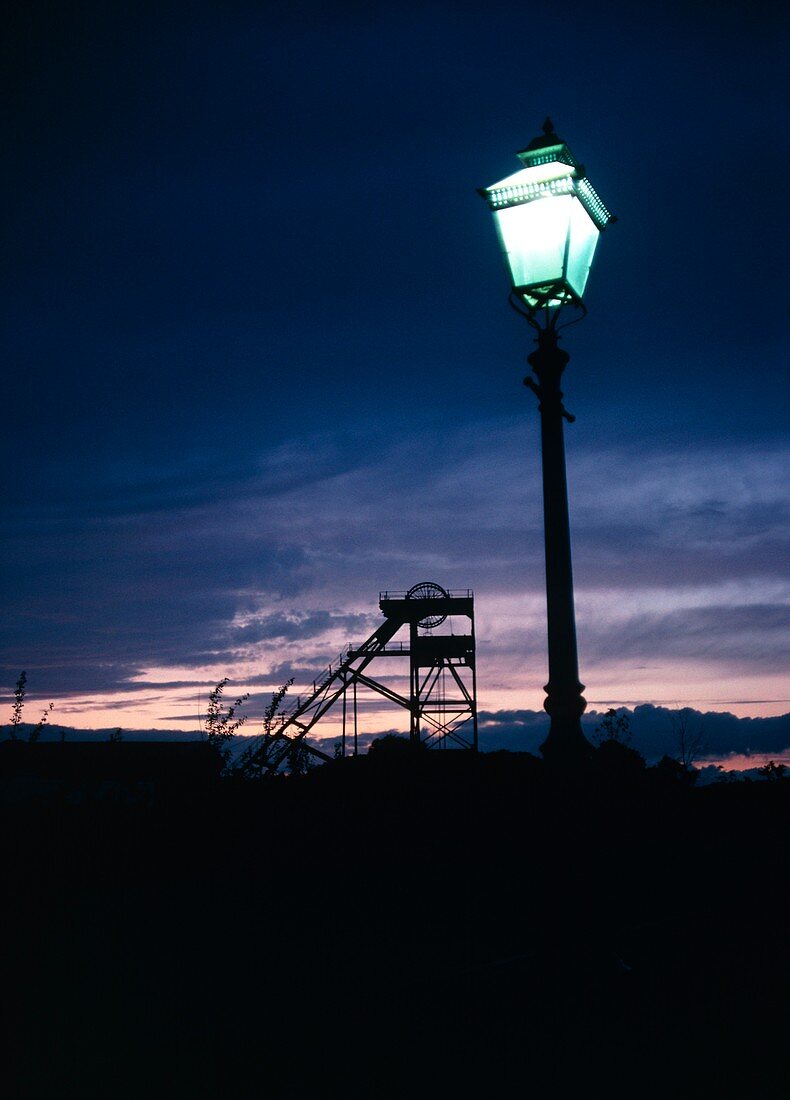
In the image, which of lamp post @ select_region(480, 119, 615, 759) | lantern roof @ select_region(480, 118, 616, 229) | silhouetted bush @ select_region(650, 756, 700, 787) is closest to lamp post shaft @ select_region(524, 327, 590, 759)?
lamp post @ select_region(480, 119, 615, 759)

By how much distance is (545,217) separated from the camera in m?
5.52

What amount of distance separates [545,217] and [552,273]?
0.38 metres

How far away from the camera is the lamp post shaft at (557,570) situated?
16.5 feet

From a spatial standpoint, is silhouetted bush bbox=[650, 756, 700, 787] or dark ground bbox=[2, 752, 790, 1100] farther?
silhouetted bush bbox=[650, 756, 700, 787]

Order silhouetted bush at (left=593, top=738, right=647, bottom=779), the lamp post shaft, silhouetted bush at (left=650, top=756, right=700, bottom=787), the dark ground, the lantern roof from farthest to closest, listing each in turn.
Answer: silhouetted bush at (left=650, top=756, right=700, bottom=787) < silhouetted bush at (left=593, top=738, right=647, bottom=779) < the lantern roof < the lamp post shaft < the dark ground

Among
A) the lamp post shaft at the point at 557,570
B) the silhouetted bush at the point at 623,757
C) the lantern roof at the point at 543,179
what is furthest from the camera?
the silhouetted bush at the point at 623,757

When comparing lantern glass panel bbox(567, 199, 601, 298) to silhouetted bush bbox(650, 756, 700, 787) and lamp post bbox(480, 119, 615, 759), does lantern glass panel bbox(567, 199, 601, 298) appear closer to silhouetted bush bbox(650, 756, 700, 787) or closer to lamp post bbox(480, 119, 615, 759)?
lamp post bbox(480, 119, 615, 759)

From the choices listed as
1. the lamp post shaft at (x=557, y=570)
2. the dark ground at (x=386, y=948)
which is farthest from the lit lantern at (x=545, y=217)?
the dark ground at (x=386, y=948)

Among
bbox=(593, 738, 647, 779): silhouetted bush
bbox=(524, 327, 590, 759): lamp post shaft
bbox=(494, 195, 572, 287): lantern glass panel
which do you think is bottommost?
bbox=(593, 738, 647, 779): silhouetted bush

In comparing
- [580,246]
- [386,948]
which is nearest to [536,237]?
[580,246]

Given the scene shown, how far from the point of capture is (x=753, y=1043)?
15.0 feet

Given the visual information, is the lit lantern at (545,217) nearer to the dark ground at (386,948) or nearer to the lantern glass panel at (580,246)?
the lantern glass panel at (580,246)

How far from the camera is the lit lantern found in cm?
545

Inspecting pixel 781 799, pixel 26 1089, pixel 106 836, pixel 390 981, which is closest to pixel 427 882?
pixel 390 981
